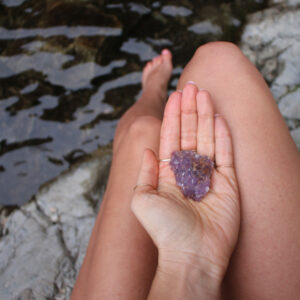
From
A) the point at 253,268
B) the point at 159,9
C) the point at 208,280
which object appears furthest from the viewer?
the point at 159,9

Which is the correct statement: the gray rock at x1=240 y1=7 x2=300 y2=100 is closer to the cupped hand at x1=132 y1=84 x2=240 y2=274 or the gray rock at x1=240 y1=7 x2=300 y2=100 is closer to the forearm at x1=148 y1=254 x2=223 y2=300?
the cupped hand at x1=132 y1=84 x2=240 y2=274

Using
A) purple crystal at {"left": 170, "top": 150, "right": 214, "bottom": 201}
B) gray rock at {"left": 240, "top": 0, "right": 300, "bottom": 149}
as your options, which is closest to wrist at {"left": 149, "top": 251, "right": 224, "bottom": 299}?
purple crystal at {"left": 170, "top": 150, "right": 214, "bottom": 201}

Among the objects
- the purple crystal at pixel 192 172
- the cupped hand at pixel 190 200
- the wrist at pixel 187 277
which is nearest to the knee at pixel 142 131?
the cupped hand at pixel 190 200

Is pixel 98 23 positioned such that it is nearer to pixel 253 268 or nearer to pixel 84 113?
pixel 84 113

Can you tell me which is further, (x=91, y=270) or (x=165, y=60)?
(x=165, y=60)

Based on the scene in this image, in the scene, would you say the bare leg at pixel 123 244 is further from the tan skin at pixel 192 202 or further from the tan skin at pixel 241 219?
the tan skin at pixel 192 202

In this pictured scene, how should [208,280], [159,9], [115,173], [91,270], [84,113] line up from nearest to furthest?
[208,280] → [91,270] → [115,173] → [84,113] → [159,9]

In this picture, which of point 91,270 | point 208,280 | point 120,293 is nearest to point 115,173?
point 91,270

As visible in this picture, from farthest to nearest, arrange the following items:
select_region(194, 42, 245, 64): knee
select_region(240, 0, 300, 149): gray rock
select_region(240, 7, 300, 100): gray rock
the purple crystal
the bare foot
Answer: the bare foot → select_region(240, 7, 300, 100): gray rock → select_region(240, 0, 300, 149): gray rock → select_region(194, 42, 245, 64): knee → the purple crystal
